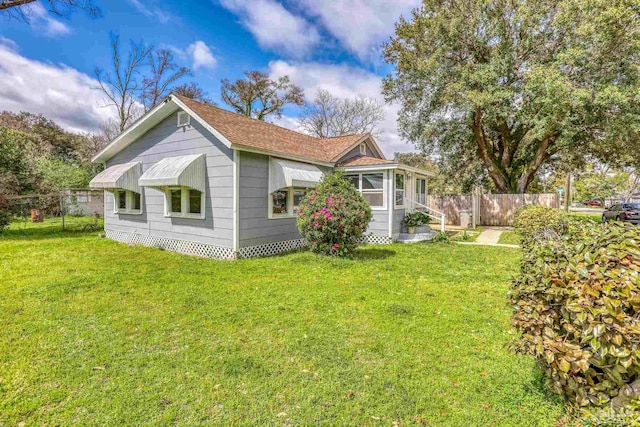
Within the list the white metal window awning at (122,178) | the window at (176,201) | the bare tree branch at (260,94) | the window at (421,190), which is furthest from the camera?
the bare tree branch at (260,94)

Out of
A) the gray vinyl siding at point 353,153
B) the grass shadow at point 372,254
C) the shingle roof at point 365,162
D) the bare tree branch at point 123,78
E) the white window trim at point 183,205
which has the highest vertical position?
the bare tree branch at point 123,78

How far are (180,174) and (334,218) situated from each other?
195 inches

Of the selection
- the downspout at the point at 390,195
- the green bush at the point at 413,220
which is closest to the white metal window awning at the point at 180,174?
the downspout at the point at 390,195

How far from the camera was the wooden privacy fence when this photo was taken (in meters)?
19.8

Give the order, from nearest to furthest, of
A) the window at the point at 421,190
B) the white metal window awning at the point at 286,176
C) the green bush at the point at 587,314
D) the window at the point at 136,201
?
the green bush at the point at 587,314
the white metal window awning at the point at 286,176
the window at the point at 136,201
the window at the point at 421,190

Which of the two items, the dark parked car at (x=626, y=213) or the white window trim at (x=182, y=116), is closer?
the white window trim at (x=182, y=116)

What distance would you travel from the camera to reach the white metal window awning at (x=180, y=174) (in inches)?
372

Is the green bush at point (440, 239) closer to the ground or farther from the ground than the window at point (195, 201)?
closer to the ground

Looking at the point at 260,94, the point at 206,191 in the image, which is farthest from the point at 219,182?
the point at 260,94

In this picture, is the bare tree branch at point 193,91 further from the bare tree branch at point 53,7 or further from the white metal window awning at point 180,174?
the white metal window awning at point 180,174

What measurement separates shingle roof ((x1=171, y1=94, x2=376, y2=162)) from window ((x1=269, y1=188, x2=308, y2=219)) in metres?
1.46

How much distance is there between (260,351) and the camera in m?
4.04

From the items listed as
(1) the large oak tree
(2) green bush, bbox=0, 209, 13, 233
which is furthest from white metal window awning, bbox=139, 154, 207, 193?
(1) the large oak tree

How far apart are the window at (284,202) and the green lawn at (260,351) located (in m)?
3.43
